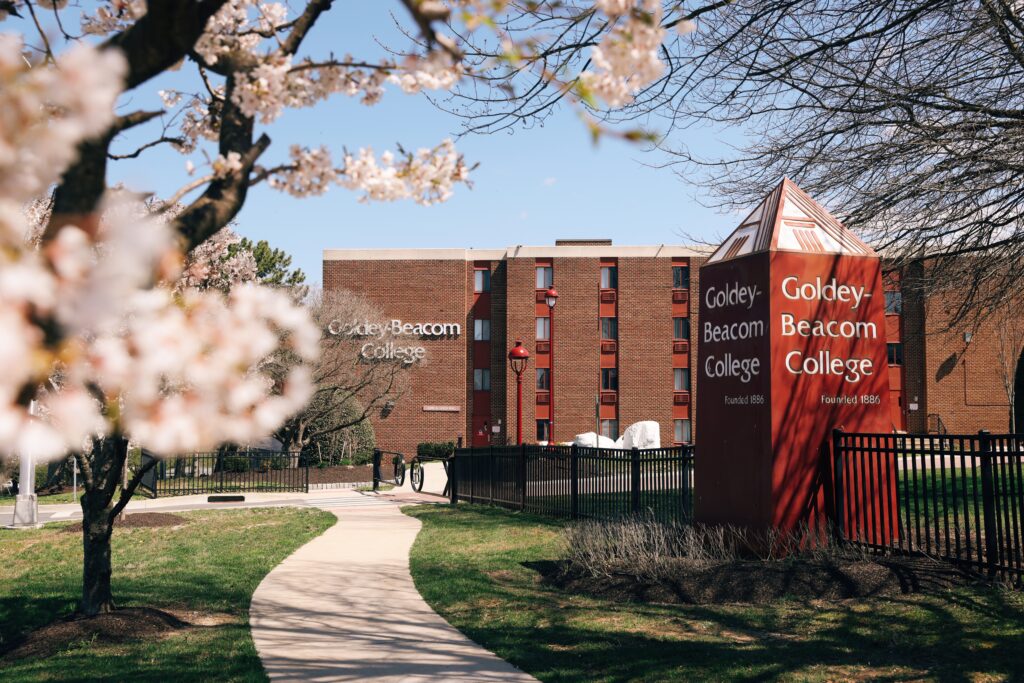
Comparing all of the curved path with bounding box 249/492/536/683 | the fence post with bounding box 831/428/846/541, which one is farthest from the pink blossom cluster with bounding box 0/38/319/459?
the fence post with bounding box 831/428/846/541

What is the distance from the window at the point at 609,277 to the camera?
5247 centimetres

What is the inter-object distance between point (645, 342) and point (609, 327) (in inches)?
88.7

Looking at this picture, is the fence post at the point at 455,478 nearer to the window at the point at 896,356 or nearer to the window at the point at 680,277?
the window at the point at 680,277

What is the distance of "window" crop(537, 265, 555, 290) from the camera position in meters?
52.6

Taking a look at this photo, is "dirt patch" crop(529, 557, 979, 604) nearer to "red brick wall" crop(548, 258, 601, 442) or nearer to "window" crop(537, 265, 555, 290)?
"red brick wall" crop(548, 258, 601, 442)

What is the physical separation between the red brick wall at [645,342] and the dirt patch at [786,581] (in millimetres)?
42554

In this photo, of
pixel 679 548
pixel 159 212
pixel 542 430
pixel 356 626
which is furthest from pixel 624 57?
pixel 542 430

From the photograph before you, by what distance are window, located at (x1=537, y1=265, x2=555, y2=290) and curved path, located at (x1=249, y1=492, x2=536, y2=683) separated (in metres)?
39.6

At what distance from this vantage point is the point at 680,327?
52.7 m

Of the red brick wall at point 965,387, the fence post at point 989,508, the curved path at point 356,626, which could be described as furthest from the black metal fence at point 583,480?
the red brick wall at point 965,387

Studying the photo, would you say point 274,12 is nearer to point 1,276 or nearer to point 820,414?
point 1,276

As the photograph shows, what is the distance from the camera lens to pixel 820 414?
10.1m

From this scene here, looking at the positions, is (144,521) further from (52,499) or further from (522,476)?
(52,499)

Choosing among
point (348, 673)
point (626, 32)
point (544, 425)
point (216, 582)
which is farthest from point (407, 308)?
point (626, 32)
